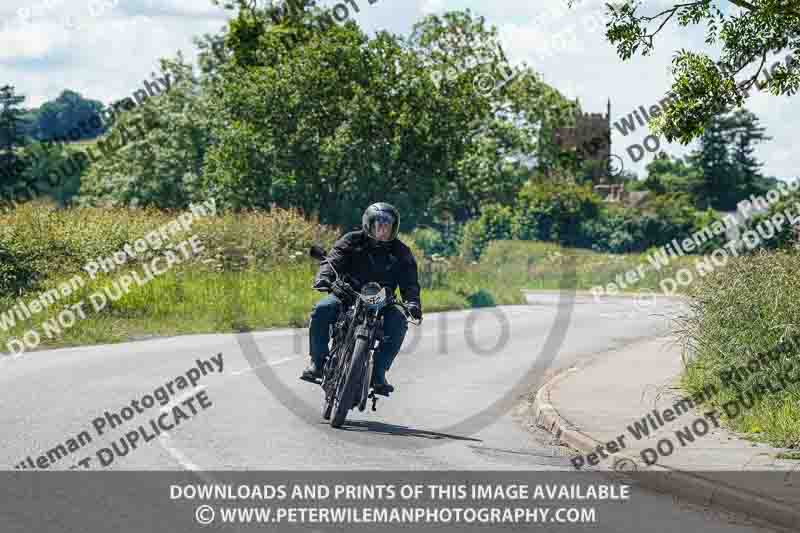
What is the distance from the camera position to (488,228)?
75250 mm

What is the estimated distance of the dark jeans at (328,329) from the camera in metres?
11.1

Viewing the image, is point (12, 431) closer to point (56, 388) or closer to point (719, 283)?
point (56, 388)

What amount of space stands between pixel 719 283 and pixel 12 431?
8.39 metres

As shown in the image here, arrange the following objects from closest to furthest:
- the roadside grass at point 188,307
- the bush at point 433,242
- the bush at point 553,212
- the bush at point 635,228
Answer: the roadside grass at point 188,307 → the bush at point 433,242 → the bush at point 553,212 → the bush at point 635,228

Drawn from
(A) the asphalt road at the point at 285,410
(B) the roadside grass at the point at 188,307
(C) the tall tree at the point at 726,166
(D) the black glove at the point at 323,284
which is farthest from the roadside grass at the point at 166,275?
(C) the tall tree at the point at 726,166

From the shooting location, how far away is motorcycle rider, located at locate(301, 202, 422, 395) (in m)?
11.0

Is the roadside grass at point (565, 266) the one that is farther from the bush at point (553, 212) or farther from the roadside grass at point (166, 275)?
the roadside grass at point (166, 275)

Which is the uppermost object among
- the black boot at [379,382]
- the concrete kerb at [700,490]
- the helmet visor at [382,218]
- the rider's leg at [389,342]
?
the helmet visor at [382,218]

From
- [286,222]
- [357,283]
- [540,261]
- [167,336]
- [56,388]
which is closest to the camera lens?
[357,283]

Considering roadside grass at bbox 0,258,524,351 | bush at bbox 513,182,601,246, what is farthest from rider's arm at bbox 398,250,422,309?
bush at bbox 513,182,601,246

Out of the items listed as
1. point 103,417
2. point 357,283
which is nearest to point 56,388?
point 103,417

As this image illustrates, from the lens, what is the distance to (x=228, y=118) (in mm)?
44219

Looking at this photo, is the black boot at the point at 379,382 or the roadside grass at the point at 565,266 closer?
the black boot at the point at 379,382

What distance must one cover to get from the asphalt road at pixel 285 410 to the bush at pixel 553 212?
172 feet
